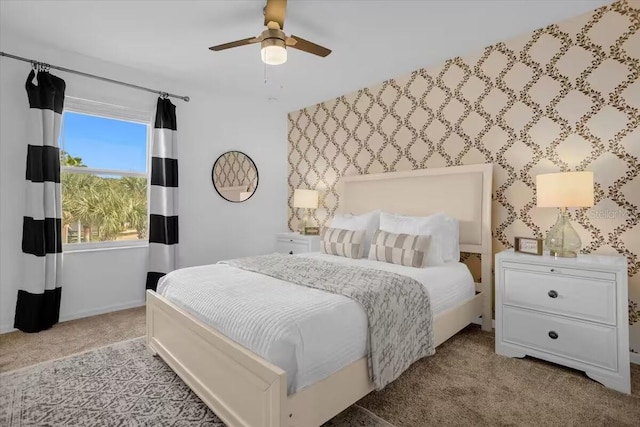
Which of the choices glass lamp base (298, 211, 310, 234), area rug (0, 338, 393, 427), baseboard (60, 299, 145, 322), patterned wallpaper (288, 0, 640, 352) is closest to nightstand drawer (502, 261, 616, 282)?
patterned wallpaper (288, 0, 640, 352)

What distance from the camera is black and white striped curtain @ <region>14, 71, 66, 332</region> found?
2.74 meters

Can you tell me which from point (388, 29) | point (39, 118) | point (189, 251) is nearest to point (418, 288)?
point (388, 29)

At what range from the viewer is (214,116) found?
4.14 metres

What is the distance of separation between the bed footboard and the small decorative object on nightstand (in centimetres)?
212

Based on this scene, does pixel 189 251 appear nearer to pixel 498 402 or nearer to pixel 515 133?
pixel 498 402

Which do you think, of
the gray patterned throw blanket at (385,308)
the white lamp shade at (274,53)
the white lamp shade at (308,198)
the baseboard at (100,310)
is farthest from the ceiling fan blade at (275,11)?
the baseboard at (100,310)

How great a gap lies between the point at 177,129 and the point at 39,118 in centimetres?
126

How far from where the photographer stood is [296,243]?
4.26 m

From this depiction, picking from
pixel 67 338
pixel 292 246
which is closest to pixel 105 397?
pixel 67 338

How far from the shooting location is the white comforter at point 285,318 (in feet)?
4.55

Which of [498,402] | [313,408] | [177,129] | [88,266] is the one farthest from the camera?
[177,129]

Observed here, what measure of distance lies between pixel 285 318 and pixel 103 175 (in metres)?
2.95

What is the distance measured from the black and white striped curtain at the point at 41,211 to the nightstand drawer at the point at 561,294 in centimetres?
374

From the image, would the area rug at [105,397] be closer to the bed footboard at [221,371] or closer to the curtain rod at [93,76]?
the bed footboard at [221,371]
